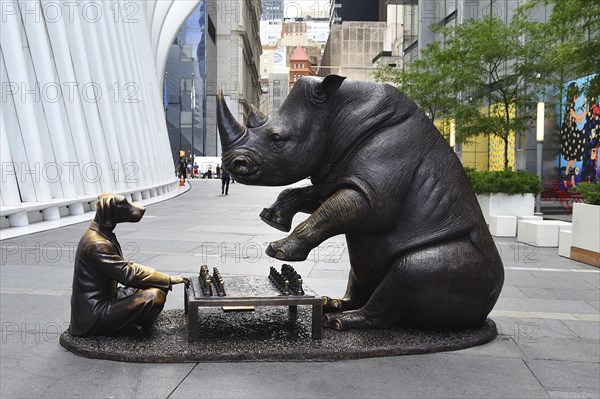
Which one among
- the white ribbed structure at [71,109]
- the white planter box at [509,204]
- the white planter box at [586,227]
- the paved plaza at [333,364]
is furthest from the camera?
the white planter box at [509,204]

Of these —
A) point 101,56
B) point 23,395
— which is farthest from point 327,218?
point 101,56

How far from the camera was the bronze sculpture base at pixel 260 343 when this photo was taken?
13.6ft

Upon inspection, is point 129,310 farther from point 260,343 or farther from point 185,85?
point 185,85

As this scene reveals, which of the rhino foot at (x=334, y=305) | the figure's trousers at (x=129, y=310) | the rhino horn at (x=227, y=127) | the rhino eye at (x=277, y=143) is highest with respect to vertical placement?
the rhino horn at (x=227, y=127)

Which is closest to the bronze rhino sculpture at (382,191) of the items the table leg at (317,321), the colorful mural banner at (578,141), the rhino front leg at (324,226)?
the rhino front leg at (324,226)

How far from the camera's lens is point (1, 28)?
13734 millimetres

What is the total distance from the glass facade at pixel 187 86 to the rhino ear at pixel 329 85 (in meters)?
60.8

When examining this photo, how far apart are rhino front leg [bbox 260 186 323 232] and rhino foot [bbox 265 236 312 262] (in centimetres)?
58

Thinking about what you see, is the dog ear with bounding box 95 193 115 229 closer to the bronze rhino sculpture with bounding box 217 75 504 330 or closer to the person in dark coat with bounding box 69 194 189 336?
the person in dark coat with bounding box 69 194 189 336

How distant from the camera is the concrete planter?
30.2ft

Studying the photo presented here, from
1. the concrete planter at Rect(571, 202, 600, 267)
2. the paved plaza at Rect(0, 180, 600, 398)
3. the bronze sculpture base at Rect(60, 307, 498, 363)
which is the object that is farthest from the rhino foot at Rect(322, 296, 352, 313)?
the concrete planter at Rect(571, 202, 600, 267)

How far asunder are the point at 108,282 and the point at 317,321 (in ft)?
5.06

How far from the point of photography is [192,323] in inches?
170

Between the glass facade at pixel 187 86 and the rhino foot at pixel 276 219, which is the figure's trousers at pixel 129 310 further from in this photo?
the glass facade at pixel 187 86
